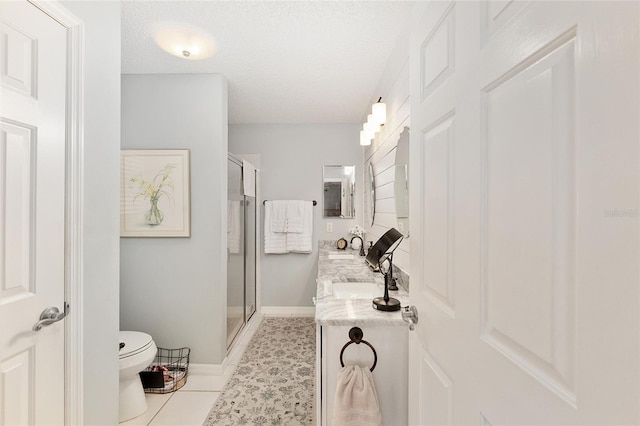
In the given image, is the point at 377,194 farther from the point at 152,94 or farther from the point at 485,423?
the point at 485,423

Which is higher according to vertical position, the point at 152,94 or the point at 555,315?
the point at 152,94

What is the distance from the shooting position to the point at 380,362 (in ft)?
4.33

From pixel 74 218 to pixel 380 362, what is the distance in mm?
1371

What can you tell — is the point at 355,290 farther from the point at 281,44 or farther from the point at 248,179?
the point at 248,179

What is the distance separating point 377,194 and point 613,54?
8.36ft

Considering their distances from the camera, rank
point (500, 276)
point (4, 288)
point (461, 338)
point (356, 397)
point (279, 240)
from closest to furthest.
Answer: point (500, 276), point (461, 338), point (4, 288), point (356, 397), point (279, 240)

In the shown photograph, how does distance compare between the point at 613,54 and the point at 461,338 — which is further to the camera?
the point at 461,338

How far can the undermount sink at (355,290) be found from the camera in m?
2.03

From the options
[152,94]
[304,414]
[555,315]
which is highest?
[152,94]

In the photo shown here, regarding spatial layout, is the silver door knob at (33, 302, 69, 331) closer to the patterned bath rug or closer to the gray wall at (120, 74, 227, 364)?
the patterned bath rug

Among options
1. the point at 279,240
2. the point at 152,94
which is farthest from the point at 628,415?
the point at 279,240

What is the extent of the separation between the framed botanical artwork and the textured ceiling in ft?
2.29

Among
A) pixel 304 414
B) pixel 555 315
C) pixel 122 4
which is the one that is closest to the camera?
pixel 555 315

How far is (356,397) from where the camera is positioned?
1231 millimetres
